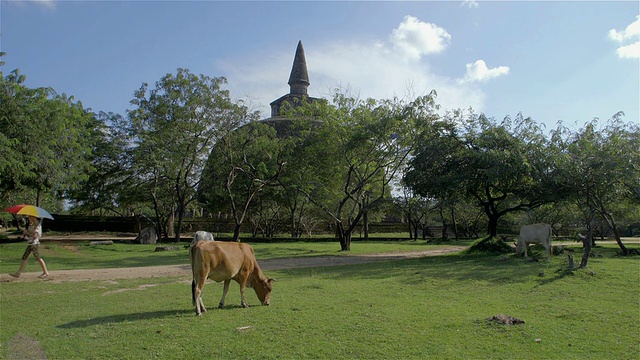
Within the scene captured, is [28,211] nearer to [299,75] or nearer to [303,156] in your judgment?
[303,156]

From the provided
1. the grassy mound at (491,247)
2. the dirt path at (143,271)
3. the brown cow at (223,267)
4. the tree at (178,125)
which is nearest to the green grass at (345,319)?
the brown cow at (223,267)

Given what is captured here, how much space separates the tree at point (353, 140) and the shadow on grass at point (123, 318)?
52.4ft

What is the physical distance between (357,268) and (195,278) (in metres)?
8.89

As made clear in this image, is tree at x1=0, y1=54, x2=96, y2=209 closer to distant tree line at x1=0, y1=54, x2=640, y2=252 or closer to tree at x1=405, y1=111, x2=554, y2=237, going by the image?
distant tree line at x1=0, y1=54, x2=640, y2=252

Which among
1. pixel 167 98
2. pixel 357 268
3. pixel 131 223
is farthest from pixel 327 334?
pixel 131 223

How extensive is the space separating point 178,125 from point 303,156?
1017 centimetres

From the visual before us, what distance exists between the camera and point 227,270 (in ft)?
27.3

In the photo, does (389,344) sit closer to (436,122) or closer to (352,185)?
(436,122)

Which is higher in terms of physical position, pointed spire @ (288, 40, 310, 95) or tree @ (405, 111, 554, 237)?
pointed spire @ (288, 40, 310, 95)

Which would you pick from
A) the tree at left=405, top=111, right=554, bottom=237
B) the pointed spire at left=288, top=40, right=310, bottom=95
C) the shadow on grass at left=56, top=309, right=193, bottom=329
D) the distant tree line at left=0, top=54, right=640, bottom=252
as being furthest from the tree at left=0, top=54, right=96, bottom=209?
the pointed spire at left=288, top=40, right=310, bottom=95

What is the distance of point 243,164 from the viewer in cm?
2977

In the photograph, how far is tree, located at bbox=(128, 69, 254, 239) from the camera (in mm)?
29500

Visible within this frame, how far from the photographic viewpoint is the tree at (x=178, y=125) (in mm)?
29500

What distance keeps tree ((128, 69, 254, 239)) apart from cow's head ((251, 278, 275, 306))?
66.9 ft
